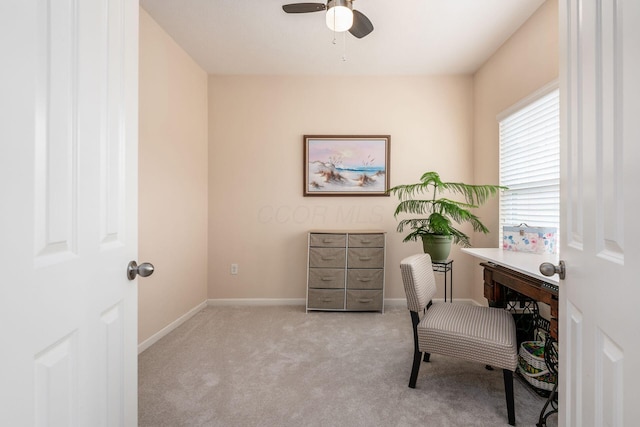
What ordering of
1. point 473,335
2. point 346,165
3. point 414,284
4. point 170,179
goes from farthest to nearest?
1. point 346,165
2. point 170,179
3. point 414,284
4. point 473,335

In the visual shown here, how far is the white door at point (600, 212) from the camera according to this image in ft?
2.01

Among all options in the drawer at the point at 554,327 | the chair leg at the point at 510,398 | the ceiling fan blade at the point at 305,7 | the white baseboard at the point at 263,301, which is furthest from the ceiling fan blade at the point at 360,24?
the white baseboard at the point at 263,301

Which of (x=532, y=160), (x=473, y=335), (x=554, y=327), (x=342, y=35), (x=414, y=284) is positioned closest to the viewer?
(x=554, y=327)

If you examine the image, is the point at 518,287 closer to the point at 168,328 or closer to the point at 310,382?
the point at 310,382

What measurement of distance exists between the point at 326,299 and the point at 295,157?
1.64 meters

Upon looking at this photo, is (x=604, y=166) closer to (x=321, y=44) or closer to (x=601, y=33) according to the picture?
(x=601, y=33)

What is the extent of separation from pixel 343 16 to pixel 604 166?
1.80 m

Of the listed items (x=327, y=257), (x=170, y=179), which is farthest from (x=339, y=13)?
(x=327, y=257)

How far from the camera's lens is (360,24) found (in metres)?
2.25

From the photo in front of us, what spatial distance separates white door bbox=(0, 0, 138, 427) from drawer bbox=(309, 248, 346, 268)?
241 cm

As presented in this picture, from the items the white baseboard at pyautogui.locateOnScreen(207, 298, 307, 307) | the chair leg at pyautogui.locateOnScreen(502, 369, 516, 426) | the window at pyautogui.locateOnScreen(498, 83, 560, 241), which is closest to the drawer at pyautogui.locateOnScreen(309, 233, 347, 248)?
the white baseboard at pyautogui.locateOnScreen(207, 298, 307, 307)

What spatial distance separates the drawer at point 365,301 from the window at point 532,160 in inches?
56.5

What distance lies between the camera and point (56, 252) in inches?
26.9

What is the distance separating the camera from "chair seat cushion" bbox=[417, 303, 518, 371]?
162cm
